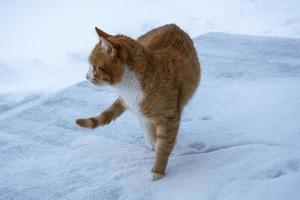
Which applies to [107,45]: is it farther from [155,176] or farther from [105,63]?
[155,176]

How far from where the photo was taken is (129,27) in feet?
14.2

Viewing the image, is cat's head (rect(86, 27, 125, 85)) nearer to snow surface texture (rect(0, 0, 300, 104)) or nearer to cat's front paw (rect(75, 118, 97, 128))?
cat's front paw (rect(75, 118, 97, 128))

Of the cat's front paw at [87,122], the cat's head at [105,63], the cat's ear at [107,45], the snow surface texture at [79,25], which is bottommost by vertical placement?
the snow surface texture at [79,25]

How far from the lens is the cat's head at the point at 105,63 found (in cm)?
142

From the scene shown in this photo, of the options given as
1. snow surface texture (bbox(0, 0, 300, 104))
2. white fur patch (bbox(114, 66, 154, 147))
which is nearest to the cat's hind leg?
white fur patch (bbox(114, 66, 154, 147))

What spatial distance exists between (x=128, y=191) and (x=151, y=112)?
0.30m

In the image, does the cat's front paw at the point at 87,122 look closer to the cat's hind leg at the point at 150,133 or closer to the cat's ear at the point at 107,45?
the cat's hind leg at the point at 150,133

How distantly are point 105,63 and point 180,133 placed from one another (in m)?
0.59

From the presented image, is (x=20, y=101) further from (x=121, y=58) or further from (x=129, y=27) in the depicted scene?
(x=129, y=27)

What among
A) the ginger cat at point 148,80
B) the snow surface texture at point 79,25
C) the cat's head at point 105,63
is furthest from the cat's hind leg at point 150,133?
the snow surface texture at point 79,25

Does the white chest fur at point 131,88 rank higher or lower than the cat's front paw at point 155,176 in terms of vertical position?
higher

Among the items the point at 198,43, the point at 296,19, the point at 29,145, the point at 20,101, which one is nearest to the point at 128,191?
the point at 29,145

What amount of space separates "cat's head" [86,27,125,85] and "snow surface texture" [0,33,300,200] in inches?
14.6

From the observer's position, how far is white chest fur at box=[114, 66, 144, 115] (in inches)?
57.1
